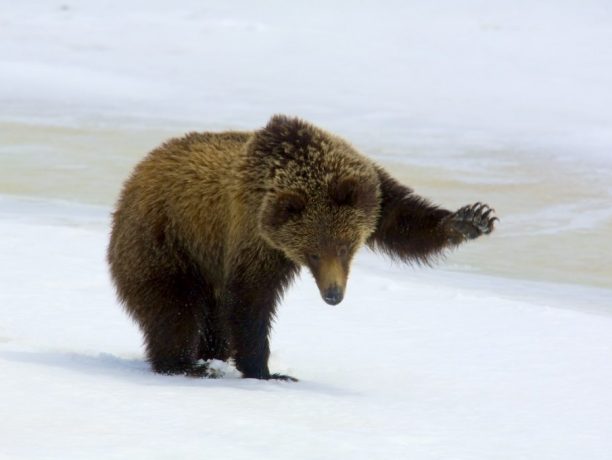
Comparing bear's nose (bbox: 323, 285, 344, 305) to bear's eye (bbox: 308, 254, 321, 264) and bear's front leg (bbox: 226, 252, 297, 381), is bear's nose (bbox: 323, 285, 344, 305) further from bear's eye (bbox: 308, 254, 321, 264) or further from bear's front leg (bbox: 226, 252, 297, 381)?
bear's front leg (bbox: 226, 252, 297, 381)

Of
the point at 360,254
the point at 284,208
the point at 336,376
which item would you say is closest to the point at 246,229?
the point at 284,208

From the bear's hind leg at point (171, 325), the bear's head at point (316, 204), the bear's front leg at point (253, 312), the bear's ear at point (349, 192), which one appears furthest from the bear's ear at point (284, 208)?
the bear's hind leg at point (171, 325)

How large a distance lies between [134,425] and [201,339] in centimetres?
211

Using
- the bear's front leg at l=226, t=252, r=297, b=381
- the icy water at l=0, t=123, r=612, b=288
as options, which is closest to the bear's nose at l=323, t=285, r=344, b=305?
the bear's front leg at l=226, t=252, r=297, b=381

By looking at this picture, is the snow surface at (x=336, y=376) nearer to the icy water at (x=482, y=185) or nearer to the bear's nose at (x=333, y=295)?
the bear's nose at (x=333, y=295)

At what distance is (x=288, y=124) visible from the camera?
548cm

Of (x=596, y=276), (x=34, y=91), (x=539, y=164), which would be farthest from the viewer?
(x=34, y=91)

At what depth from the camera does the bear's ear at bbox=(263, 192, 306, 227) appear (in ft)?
17.1

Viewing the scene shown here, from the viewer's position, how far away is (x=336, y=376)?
5.45 meters

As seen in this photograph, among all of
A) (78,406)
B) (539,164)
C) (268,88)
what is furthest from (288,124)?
(268,88)

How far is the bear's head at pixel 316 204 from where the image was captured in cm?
522

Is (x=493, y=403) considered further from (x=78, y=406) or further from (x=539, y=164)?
(x=539, y=164)

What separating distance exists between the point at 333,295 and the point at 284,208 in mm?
435

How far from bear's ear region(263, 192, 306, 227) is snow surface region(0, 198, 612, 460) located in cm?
72
